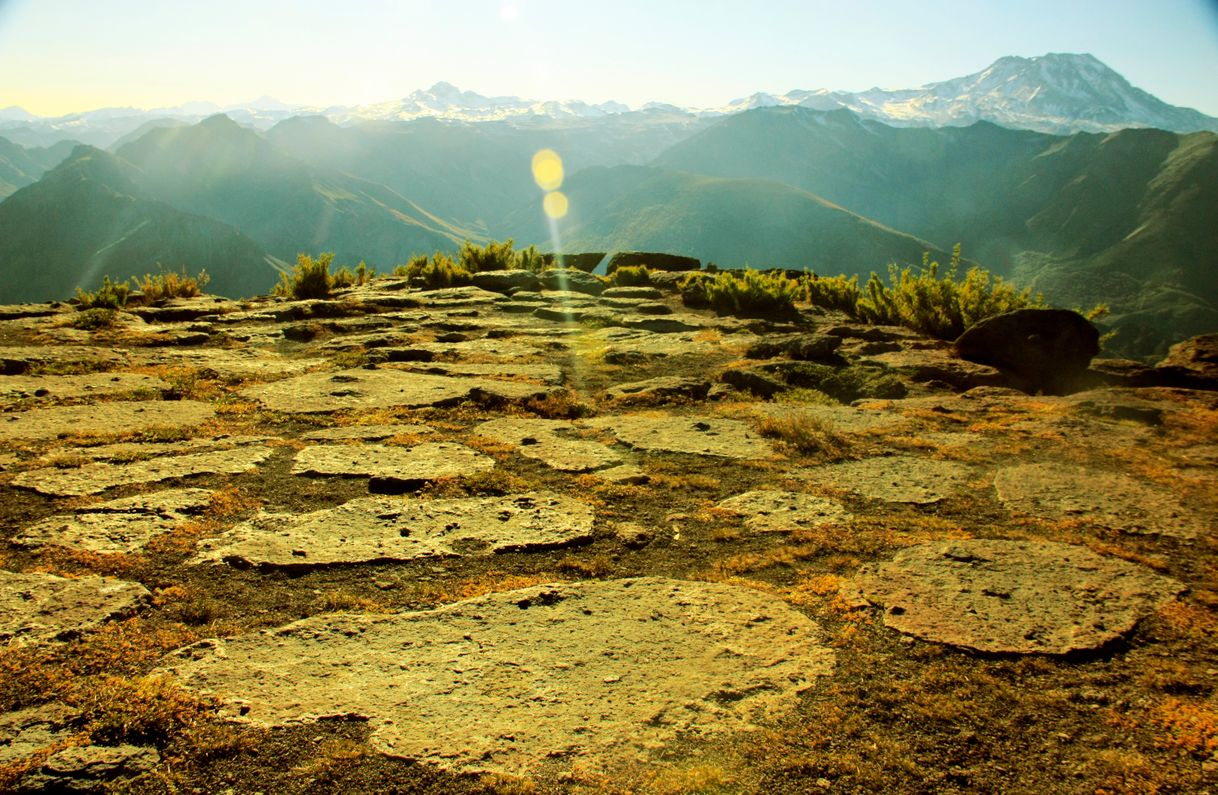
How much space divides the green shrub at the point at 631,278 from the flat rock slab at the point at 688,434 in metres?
8.22

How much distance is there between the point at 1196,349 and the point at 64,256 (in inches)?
8307

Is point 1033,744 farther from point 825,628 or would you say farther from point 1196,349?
point 1196,349

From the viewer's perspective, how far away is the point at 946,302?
28.5ft

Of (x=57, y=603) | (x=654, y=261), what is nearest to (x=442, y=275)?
(x=654, y=261)

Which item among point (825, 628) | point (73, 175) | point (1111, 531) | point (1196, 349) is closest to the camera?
point (825, 628)

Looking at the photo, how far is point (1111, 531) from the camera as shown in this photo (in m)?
3.08

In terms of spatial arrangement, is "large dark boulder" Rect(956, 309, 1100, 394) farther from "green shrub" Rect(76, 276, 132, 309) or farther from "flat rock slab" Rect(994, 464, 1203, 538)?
"green shrub" Rect(76, 276, 132, 309)

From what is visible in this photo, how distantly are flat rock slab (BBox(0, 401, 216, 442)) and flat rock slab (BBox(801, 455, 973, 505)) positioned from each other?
144 inches

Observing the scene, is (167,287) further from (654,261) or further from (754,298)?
(654,261)

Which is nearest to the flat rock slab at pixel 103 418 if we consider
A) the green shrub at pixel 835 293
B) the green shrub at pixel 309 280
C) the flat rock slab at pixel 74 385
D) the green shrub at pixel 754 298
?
the flat rock slab at pixel 74 385

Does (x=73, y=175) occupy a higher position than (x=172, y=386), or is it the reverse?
(x=73, y=175)

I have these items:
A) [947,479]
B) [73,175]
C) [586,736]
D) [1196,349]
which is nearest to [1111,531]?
[947,479]

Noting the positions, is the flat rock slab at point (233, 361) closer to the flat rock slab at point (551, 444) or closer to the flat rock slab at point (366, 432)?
the flat rock slab at point (366, 432)

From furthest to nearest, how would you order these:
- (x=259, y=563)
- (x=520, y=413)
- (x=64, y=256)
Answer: (x=64, y=256) < (x=520, y=413) < (x=259, y=563)
